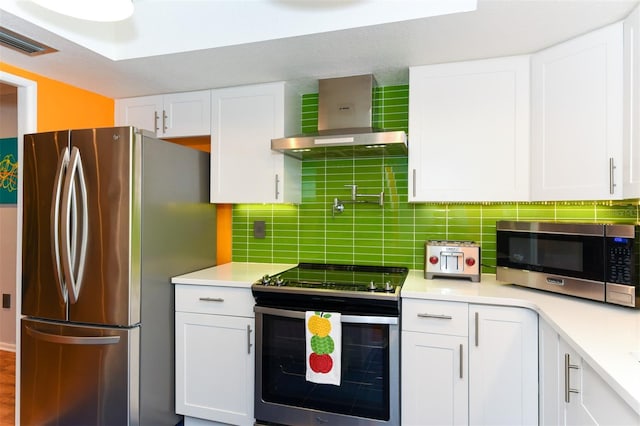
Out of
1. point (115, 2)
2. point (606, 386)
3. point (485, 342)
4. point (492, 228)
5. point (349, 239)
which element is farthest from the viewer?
point (349, 239)

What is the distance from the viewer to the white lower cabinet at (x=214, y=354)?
2.06m

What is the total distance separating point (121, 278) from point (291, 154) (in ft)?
4.03

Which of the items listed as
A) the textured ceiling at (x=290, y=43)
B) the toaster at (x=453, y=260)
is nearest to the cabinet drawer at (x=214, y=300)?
the toaster at (x=453, y=260)

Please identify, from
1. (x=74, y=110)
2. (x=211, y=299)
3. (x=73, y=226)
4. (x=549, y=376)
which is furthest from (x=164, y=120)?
(x=549, y=376)

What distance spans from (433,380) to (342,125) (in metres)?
1.50

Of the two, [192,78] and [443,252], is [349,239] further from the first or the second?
[192,78]

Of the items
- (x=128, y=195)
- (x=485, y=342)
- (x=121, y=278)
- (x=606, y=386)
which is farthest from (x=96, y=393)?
(x=606, y=386)

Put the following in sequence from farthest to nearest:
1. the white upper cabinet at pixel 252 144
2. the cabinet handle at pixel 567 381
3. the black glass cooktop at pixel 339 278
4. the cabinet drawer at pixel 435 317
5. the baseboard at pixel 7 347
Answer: the baseboard at pixel 7 347 → the white upper cabinet at pixel 252 144 → the black glass cooktop at pixel 339 278 → the cabinet drawer at pixel 435 317 → the cabinet handle at pixel 567 381

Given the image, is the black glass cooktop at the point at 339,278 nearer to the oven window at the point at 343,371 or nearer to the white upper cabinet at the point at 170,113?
the oven window at the point at 343,371

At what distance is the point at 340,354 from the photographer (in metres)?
Answer: 1.82

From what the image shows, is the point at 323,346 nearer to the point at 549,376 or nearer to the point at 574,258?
the point at 549,376

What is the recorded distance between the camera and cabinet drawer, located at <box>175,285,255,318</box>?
2070mm

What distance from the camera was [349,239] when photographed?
2.57m

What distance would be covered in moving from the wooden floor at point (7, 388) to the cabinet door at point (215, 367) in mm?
1187
